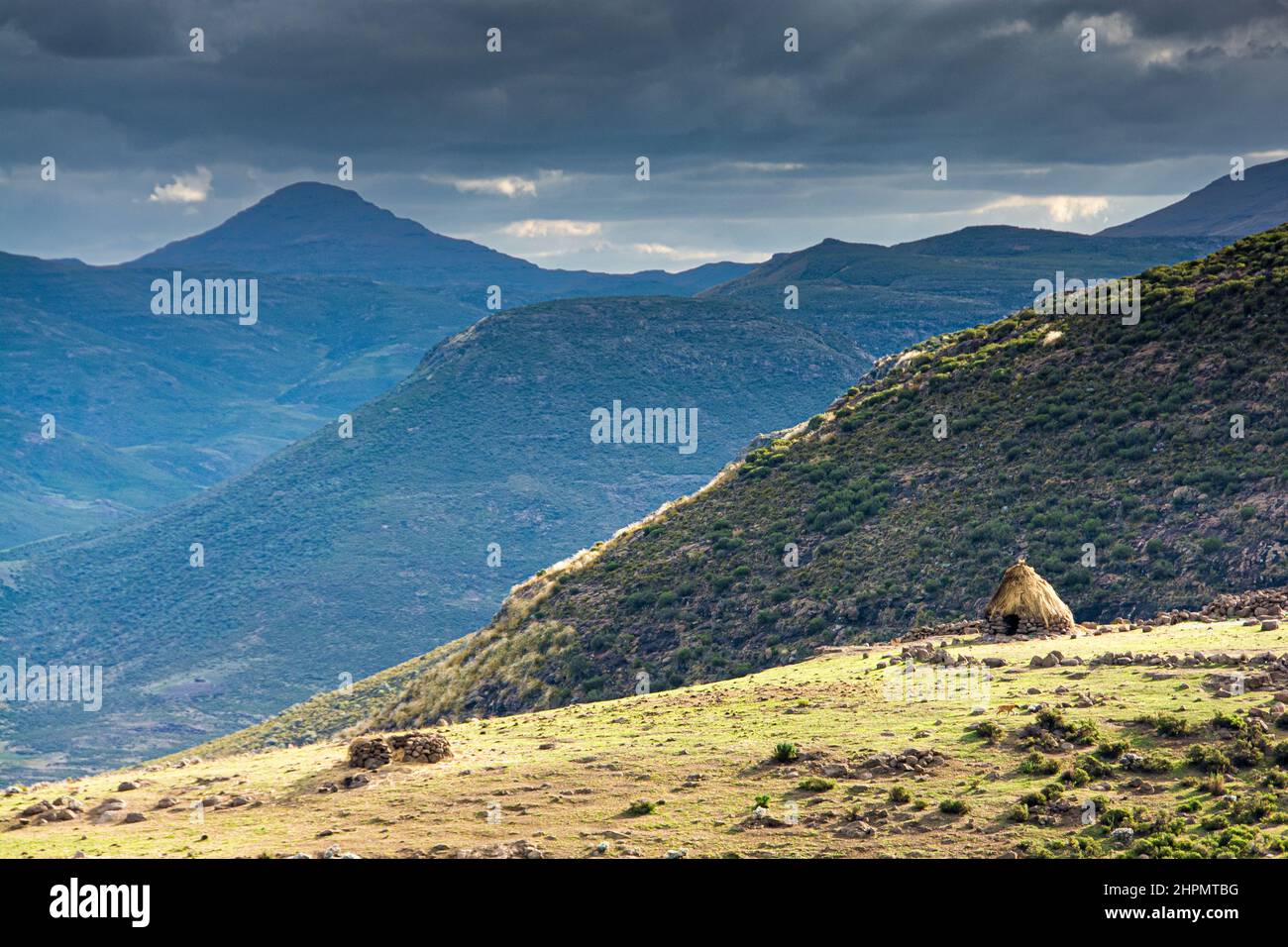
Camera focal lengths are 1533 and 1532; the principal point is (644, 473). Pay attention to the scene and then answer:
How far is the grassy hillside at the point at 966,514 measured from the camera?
53.6 m

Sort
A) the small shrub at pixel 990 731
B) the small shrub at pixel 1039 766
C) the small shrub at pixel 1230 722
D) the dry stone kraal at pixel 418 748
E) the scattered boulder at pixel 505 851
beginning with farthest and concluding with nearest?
1. the dry stone kraal at pixel 418 748
2. the small shrub at pixel 990 731
3. the small shrub at pixel 1230 722
4. the small shrub at pixel 1039 766
5. the scattered boulder at pixel 505 851

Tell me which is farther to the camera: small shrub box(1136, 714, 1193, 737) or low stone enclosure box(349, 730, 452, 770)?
low stone enclosure box(349, 730, 452, 770)

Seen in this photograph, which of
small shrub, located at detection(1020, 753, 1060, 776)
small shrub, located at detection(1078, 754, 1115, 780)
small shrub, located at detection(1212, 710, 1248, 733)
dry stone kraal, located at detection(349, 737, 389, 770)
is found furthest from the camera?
dry stone kraal, located at detection(349, 737, 389, 770)

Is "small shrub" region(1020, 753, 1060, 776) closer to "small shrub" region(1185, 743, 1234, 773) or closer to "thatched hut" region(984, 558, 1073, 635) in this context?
"small shrub" region(1185, 743, 1234, 773)

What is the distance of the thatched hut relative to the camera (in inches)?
1556

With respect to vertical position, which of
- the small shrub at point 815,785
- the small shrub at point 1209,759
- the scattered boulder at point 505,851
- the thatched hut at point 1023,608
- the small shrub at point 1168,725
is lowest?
the scattered boulder at point 505,851

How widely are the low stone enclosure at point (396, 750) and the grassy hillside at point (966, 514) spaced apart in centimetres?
2380

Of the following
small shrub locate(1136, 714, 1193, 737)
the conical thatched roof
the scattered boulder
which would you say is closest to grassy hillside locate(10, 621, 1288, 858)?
small shrub locate(1136, 714, 1193, 737)

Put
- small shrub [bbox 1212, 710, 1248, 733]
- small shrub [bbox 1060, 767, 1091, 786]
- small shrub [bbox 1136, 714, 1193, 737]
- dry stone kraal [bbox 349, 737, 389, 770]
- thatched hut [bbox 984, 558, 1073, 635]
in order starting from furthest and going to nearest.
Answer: thatched hut [bbox 984, 558, 1073, 635] → dry stone kraal [bbox 349, 737, 389, 770] → small shrub [bbox 1136, 714, 1193, 737] → small shrub [bbox 1212, 710, 1248, 733] → small shrub [bbox 1060, 767, 1091, 786]

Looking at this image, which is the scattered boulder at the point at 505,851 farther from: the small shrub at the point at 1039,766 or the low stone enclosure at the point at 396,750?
the small shrub at the point at 1039,766

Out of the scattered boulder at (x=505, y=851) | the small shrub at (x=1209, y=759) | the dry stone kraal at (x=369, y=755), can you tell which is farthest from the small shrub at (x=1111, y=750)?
the dry stone kraal at (x=369, y=755)

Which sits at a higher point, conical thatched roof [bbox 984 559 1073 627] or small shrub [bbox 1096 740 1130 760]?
conical thatched roof [bbox 984 559 1073 627]

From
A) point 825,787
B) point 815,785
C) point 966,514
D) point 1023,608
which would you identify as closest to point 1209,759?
point 825,787

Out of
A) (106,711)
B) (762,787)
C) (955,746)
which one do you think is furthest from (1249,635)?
(106,711)
